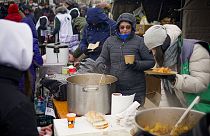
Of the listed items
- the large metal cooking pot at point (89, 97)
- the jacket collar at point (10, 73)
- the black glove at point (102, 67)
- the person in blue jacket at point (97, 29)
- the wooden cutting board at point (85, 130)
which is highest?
the person in blue jacket at point (97, 29)

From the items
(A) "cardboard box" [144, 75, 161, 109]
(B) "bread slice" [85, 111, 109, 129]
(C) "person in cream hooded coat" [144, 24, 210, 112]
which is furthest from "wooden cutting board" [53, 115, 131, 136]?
(A) "cardboard box" [144, 75, 161, 109]

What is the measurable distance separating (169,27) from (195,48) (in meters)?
0.43

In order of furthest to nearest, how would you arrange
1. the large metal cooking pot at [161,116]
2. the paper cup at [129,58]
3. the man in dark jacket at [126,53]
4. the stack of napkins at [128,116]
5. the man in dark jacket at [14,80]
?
the man in dark jacket at [126,53], the paper cup at [129,58], the stack of napkins at [128,116], the large metal cooking pot at [161,116], the man in dark jacket at [14,80]

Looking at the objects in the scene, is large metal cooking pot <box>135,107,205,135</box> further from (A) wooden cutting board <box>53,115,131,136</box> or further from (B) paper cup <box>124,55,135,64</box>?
(B) paper cup <box>124,55,135,64</box>

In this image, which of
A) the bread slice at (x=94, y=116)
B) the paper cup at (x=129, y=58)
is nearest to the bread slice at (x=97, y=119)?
the bread slice at (x=94, y=116)

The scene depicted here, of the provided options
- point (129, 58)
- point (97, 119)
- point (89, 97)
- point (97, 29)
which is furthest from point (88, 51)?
point (97, 119)

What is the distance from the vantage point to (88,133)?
2.16 meters

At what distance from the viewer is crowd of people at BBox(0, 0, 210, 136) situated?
4.42ft

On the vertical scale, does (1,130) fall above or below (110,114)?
above

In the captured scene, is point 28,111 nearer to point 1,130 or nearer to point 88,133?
point 1,130

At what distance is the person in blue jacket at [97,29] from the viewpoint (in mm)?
4004

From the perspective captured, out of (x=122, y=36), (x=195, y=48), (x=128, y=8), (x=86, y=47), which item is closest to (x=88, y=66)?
(x=122, y=36)

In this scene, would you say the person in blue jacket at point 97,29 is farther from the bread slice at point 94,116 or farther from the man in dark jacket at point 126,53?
the bread slice at point 94,116

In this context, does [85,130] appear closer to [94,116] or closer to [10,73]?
[94,116]
